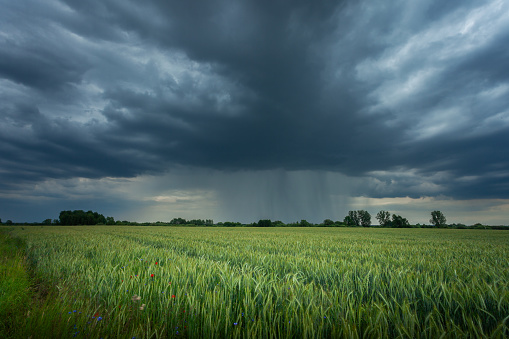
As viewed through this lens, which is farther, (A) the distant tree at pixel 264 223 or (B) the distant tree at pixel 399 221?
(B) the distant tree at pixel 399 221

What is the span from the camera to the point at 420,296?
340 cm

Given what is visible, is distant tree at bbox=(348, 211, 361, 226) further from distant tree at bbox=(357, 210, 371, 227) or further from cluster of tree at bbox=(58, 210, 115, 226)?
cluster of tree at bbox=(58, 210, 115, 226)

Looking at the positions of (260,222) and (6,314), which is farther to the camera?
(260,222)

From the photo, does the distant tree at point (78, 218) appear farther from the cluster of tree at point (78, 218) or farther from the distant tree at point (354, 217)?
the distant tree at point (354, 217)

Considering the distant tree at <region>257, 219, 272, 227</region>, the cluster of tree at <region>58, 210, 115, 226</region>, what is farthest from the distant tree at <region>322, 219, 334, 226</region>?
the cluster of tree at <region>58, 210, 115, 226</region>

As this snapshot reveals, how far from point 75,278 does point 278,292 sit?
429cm

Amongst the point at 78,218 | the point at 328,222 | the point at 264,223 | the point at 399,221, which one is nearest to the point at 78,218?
the point at 78,218

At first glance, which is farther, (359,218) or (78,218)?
(359,218)

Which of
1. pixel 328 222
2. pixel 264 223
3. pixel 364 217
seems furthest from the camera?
pixel 364 217

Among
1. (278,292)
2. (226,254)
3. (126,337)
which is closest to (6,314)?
(126,337)

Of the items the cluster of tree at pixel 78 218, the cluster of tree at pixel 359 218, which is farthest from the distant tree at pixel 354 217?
the cluster of tree at pixel 78 218

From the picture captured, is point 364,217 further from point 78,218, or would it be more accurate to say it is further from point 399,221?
point 78,218

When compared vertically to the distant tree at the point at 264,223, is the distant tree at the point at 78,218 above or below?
above

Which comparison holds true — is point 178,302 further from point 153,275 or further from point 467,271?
point 467,271
